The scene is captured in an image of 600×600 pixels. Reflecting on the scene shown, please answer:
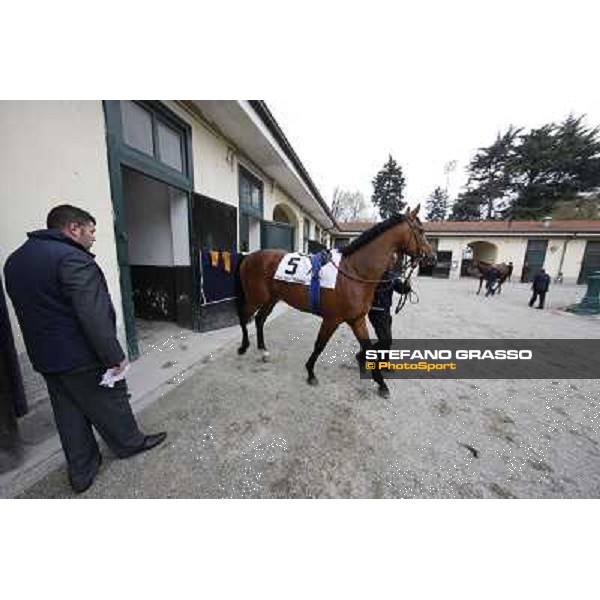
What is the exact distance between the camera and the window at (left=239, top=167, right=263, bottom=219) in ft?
19.8

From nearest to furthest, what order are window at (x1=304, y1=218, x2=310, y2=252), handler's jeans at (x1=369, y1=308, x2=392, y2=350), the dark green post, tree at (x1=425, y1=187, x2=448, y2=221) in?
handler's jeans at (x1=369, y1=308, x2=392, y2=350) → the dark green post → window at (x1=304, y1=218, x2=310, y2=252) → tree at (x1=425, y1=187, x2=448, y2=221)

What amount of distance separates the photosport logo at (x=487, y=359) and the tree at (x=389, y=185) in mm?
36817

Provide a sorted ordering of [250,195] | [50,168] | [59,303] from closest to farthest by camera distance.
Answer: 1. [59,303]
2. [50,168]
3. [250,195]

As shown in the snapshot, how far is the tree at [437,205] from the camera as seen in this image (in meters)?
46.6

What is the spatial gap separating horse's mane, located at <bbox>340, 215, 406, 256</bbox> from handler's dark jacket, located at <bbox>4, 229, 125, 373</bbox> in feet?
7.36

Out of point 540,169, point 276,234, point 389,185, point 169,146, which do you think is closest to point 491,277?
point 276,234

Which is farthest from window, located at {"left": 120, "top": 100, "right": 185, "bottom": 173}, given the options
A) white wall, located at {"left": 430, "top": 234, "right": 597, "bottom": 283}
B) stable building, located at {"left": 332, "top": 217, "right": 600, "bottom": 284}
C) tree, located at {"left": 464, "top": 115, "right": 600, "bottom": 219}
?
tree, located at {"left": 464, "top": 115, "right": 600, "bottom": 219}

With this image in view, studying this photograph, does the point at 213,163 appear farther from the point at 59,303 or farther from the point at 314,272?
the point at 59,303

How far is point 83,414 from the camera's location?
168 cm

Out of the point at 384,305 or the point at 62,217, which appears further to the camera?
the point at 384,305

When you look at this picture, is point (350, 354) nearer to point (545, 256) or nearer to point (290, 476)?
point (290, 476)

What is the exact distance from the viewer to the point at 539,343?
486 cm

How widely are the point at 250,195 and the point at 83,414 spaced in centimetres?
592

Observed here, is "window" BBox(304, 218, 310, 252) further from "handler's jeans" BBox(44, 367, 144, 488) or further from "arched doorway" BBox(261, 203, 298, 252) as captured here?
"handler's jeans" BBox(44, 367, 144, 488)
